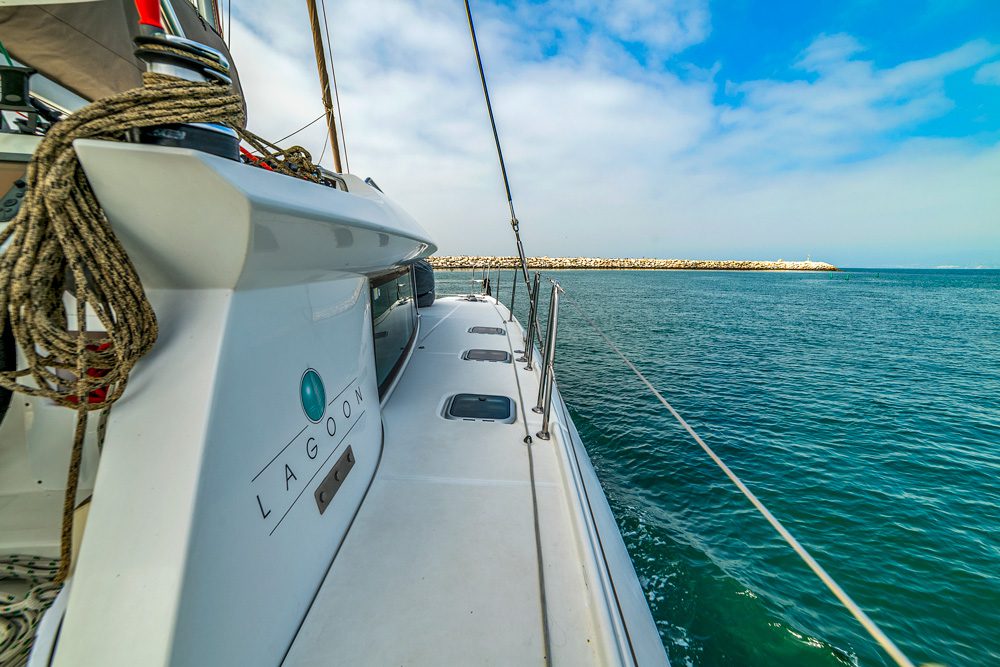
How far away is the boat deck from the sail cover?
9.19 feet

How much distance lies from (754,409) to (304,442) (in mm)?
7484

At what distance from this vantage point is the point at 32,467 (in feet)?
4.53

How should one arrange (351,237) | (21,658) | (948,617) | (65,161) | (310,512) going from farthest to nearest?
(948,617)
(310,512)
(351,237)
(21,658)
(65,161)

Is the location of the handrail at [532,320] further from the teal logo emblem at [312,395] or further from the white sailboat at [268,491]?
the teal logo emblem at [312,395]

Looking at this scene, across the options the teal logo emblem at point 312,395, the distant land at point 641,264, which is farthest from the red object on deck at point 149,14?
the distant land at point 641,264

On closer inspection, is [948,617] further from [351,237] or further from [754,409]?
[351,237]

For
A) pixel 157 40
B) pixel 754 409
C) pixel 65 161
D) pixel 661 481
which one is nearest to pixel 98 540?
pixel 65 161

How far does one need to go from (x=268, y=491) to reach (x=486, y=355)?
3.46m

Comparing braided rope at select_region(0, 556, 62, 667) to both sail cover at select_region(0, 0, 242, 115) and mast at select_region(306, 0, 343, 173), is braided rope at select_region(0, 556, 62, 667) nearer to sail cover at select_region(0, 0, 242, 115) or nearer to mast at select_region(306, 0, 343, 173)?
sail cover at select_region(0, 0, 242, 115)

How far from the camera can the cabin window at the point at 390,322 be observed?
3119 millimetres

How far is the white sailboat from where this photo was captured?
2.70ft

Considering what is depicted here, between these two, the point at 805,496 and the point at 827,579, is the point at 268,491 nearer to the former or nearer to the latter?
the point at 827,579

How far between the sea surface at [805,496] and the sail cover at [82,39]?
3.36m

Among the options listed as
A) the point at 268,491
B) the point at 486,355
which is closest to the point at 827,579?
the point at 268,491
